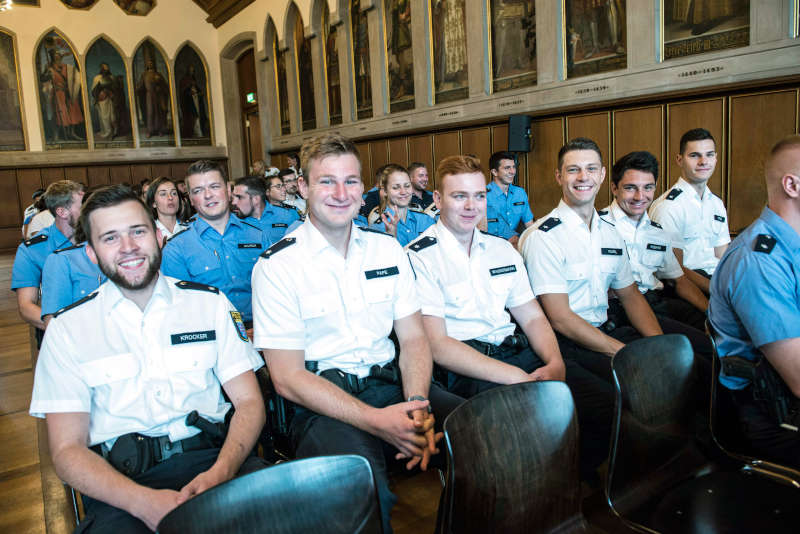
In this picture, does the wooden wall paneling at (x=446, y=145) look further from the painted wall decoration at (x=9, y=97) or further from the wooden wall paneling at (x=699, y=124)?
the painted wall decoration at (x=9, y=97)

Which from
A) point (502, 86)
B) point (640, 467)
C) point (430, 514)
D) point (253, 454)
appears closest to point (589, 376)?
point (640, 467)

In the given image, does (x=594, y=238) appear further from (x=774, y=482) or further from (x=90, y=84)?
(x=90, y=84)

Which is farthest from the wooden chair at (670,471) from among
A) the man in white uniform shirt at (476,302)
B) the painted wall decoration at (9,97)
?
the painted wall decoration at (9,97)

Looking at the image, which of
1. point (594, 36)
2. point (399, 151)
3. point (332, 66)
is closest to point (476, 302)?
point (594, 36)

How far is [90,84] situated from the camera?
14.5 metres

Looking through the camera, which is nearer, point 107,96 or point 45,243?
point 45,243

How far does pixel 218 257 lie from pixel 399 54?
26.6 ft

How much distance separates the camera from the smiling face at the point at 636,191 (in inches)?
138

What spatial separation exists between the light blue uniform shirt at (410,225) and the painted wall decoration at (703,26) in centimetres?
388

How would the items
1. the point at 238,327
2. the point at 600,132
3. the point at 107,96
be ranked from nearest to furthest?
1. the point at 238,327
2. the point at 600,132
3. the point at 107,96

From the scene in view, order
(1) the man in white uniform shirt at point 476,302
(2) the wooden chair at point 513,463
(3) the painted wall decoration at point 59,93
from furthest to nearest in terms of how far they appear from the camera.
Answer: (3) the painted wall decoration at point 59,93
(1) the man in white uniform shirt at point 476,302
(2) the wooden chair at point 513,463

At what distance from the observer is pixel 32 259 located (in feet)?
12.2

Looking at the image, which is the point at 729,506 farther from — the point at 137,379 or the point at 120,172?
the point at 120,172

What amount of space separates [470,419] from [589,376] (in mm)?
1284
